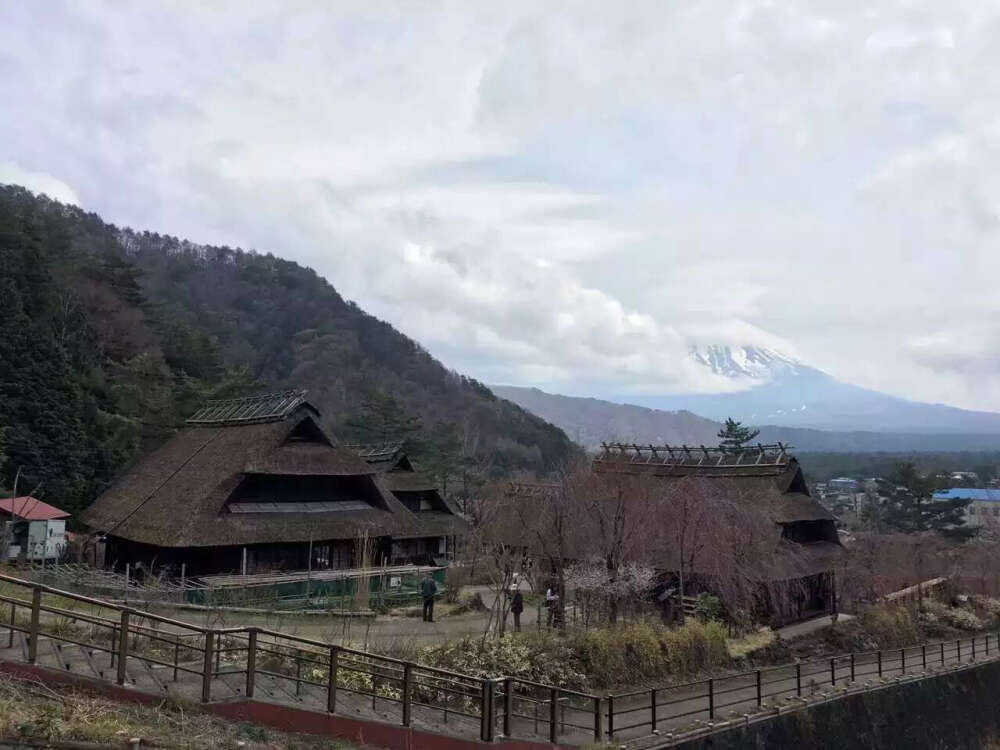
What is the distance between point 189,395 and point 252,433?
14924mm

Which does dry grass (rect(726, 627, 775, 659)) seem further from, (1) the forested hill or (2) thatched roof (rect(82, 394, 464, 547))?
(1) the forested hill

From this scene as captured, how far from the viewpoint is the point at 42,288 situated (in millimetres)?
39375

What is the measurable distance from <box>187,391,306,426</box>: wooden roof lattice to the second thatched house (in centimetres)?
7

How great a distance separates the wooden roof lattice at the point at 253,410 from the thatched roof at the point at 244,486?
8 centimetres

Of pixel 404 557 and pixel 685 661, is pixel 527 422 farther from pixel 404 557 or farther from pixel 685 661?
pixel 685 661

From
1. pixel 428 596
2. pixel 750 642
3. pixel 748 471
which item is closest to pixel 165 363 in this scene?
pixel 428 596

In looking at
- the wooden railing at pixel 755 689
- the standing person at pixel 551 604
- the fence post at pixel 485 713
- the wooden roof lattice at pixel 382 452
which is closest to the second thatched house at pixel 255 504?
the standing person at pixel 551 604

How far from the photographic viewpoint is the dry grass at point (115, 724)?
23.2 ft

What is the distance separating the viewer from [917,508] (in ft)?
180

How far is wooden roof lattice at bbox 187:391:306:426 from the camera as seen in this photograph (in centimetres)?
2878

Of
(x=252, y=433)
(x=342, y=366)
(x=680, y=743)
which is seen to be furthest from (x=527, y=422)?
(x=680, y=743)

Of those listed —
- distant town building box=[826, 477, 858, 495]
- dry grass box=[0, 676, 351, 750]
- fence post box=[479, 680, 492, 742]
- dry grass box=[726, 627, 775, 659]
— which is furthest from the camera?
distant town building box=[826, 477, 858, 495]

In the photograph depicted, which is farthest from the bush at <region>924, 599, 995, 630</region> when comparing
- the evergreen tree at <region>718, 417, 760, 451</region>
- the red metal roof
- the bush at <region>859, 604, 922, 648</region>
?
the red metal roof

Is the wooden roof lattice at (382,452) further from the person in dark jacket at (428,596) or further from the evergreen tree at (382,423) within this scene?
the person in dark jacket at (428,596)
